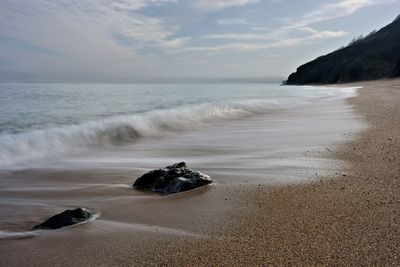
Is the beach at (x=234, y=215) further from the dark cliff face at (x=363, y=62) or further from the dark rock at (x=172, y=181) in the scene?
the dark cliff face at (x=363, y=62)

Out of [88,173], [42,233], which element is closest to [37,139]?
[88,173]

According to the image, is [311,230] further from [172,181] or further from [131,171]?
[131,171]

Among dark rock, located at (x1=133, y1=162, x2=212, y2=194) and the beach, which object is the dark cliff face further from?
dark rock, located at (x1=133, y1=162, x2=212, y2=194)

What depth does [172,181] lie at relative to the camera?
4824mm

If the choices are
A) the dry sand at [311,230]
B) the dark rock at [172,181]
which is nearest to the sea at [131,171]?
the dark rock at [172,181]

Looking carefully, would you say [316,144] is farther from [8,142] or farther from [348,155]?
[8,142]

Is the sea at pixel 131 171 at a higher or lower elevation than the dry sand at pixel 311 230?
higher

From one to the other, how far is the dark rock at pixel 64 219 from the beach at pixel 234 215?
115 millimetres

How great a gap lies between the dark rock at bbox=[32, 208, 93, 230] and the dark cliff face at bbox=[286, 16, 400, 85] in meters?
58.1

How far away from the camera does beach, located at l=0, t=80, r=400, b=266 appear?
290 centimetres

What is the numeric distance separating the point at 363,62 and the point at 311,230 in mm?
73827

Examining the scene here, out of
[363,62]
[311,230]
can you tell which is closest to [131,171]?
[311,230]

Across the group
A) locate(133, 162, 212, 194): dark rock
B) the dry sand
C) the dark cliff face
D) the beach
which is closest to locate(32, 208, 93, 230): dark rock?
the beach

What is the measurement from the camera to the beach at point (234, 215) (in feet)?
9.52
